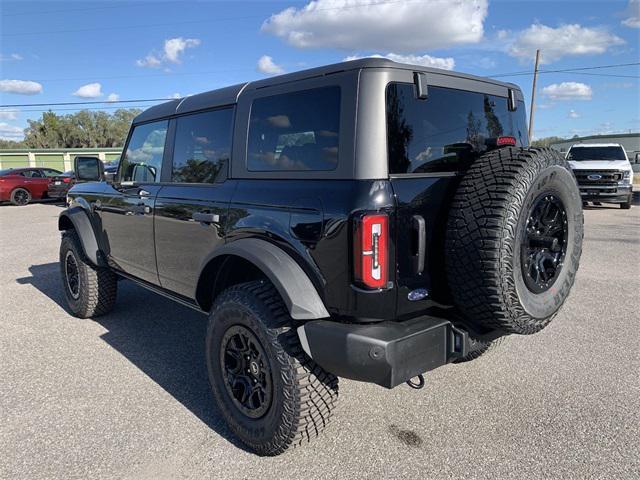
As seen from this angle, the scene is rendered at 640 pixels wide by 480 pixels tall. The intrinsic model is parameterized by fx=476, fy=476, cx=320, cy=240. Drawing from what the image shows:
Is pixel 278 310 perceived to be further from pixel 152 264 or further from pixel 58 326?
pixel 58 326

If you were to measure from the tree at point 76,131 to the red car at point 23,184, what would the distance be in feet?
156

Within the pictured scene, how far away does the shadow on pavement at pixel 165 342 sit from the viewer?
10.5ft

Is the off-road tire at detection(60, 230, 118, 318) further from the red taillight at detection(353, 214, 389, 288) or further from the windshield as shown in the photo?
the windshield

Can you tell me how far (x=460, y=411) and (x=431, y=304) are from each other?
99 centimetres

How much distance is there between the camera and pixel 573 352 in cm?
384

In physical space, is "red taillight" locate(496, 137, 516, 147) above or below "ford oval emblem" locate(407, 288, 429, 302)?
above

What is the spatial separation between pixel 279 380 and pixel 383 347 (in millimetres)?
610

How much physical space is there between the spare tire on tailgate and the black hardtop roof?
0.65m

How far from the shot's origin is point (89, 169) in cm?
447

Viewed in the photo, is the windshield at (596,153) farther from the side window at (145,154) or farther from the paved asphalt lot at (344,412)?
the side window at (145,154)

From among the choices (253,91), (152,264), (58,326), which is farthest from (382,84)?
(58,326)

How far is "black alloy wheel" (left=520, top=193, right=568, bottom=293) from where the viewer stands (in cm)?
240

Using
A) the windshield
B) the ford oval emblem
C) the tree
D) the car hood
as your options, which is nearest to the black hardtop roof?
the ford oval emblem

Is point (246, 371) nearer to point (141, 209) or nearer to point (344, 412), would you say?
point (344, 412)
